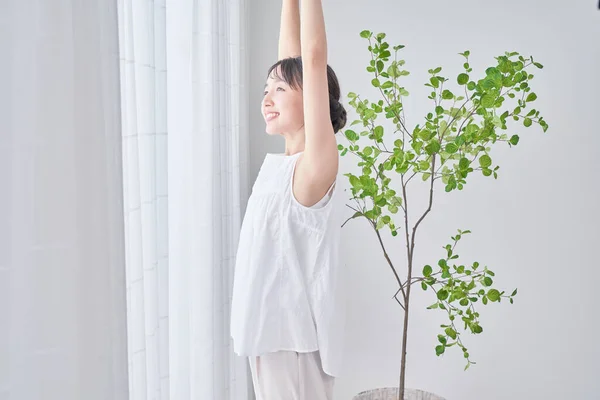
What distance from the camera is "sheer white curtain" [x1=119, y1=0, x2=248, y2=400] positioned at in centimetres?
115

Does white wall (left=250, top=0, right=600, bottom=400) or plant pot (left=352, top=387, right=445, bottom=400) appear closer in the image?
plant pot (left=352, top=387, right=445, bottom=400)

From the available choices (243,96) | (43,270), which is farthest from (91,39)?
(243,96)

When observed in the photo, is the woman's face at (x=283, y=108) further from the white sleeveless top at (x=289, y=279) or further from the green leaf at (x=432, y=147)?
the green leaf at (x=432, y=147)

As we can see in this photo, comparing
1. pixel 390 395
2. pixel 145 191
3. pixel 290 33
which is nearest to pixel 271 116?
pixel 290 33

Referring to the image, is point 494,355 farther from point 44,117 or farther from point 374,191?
point 44,117

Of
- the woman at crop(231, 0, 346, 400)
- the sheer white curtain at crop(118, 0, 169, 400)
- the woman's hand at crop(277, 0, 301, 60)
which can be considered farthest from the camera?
the woman's hand at crop(277, 0, 301, 60)

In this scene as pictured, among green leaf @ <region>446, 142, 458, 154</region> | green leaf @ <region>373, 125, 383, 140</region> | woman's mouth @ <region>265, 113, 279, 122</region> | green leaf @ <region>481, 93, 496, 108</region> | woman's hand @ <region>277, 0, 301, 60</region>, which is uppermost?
woman's hand @ <region>277, 0, 301, 60</region>

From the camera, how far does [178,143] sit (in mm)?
1513

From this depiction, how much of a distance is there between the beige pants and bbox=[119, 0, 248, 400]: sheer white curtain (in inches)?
8.7

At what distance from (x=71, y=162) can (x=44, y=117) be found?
0.18 ft

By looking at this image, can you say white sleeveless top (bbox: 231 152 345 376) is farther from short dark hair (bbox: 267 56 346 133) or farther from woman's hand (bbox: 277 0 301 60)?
woman's hand (bbox: 277 0 301 60)

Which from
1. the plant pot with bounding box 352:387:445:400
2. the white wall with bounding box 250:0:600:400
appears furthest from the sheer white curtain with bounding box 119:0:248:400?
the white wall with bounding box 250:0:600:400

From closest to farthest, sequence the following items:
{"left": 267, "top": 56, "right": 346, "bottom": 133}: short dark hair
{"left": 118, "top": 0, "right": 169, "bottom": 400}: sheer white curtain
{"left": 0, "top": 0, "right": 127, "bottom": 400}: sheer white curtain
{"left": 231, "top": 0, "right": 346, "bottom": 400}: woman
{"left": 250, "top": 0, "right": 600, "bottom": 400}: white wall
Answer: {"left": 0, "top": 0, "right": 127, "bottom": 400}: sheer white curtain
{"left": 118, "top": 0, "right": 169, "bottom": 400}: sheer white curtain
{"left": 231, "top": 0, "right": 346, "bottom": 400}: woman
{"left": 267, "top": 56, "right": 346, "bottom": 133}: short dark hair
{"left": 250, "top": 0, "right": 600, "bottom": 400}: white wall

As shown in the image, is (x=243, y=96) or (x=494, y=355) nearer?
(x=243, y=96)
